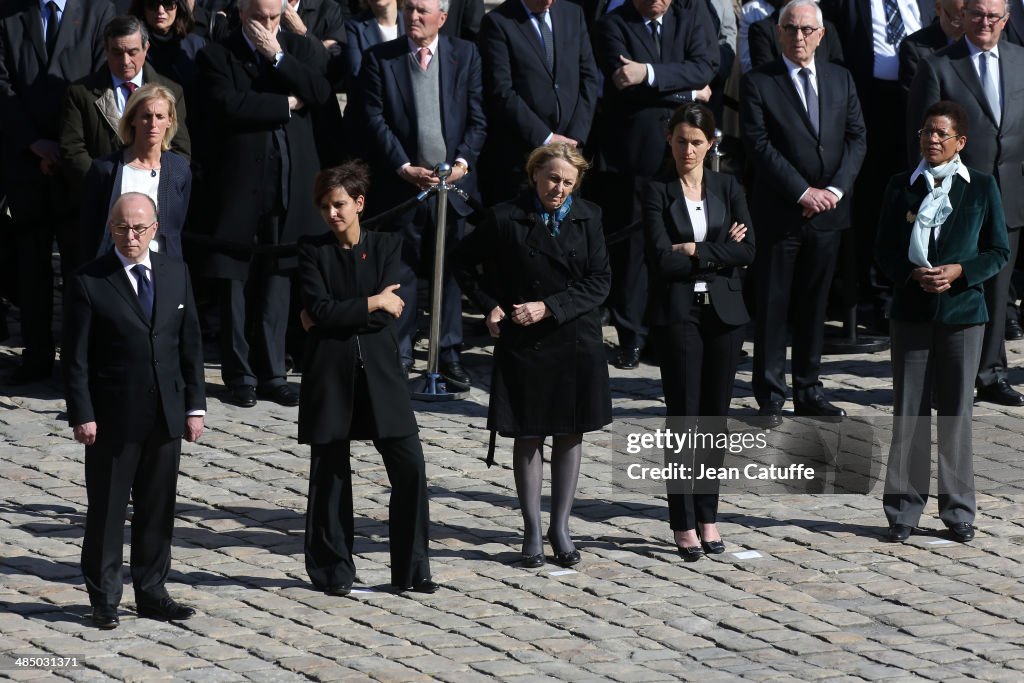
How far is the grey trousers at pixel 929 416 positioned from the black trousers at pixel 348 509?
7.94ft

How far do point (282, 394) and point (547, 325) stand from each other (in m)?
3.22

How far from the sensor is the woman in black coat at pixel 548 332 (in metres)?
8.67

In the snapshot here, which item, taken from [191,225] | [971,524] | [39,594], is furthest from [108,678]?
[191,225]

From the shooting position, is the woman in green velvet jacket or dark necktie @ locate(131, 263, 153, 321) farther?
the woman in green velvet jacket

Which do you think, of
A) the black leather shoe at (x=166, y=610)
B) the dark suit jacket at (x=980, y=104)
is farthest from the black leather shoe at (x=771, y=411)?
the black leather shoe at (x=166, y=610)

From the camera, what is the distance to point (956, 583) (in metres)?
8.50

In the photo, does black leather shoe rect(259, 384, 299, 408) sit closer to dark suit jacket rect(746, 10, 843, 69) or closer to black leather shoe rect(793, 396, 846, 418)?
black leather shoe rect(793, 396, 846, 418)

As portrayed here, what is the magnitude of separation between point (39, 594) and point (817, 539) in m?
3.64

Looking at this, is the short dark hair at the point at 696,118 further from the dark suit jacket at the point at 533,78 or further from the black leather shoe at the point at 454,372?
the black leather shoe at the point at 454,372

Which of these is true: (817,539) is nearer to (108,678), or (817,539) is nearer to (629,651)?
(629,651)

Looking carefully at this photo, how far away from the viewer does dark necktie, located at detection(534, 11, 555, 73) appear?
39.0 feet

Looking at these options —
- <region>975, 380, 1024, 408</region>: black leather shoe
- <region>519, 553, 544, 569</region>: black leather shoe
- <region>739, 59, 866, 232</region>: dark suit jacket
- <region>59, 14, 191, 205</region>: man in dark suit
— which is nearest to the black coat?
<region>519, 553, 544, 569</region>: black leather shoe

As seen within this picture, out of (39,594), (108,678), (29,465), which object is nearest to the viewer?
(108,678)

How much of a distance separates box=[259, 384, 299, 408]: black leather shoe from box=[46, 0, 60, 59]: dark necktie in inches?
94.7
